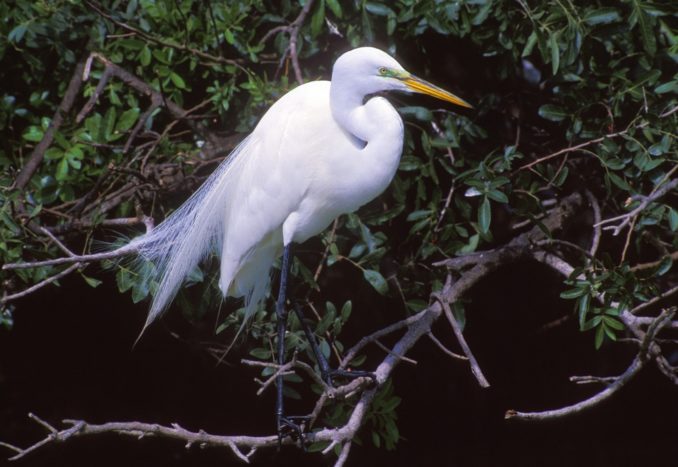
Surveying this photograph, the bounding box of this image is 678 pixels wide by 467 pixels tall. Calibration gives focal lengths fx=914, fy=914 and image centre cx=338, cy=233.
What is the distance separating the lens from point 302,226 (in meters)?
2.31

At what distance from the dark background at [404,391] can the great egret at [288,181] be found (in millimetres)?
1099

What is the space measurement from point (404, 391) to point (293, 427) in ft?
5.52

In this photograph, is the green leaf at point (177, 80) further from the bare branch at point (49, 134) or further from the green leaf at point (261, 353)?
the green leaf at point (261, 353)

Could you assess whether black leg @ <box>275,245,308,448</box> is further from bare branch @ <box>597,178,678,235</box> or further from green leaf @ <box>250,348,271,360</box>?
bare branch @ <box>597,178,678,235</box>

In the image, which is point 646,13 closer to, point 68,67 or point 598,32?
point 598,32

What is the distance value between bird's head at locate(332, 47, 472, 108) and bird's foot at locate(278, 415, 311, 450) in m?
0.81

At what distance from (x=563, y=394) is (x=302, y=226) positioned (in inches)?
85.1

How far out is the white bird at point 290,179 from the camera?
209 cm

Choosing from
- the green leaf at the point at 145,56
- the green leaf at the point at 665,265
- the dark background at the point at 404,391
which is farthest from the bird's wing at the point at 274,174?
the dark background at the point at 404,391

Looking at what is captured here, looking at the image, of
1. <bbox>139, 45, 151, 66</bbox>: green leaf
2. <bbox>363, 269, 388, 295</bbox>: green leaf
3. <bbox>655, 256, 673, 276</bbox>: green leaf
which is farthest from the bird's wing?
<bbox>655, 256, 673, 276</bbox>: green leaf

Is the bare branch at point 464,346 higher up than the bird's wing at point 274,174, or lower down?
lower down

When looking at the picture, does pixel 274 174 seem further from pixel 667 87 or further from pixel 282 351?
pixel 667 87

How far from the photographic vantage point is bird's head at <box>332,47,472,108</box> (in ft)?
6.76

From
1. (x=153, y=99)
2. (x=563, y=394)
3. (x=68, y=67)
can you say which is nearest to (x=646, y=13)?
(x=153, y=99)
